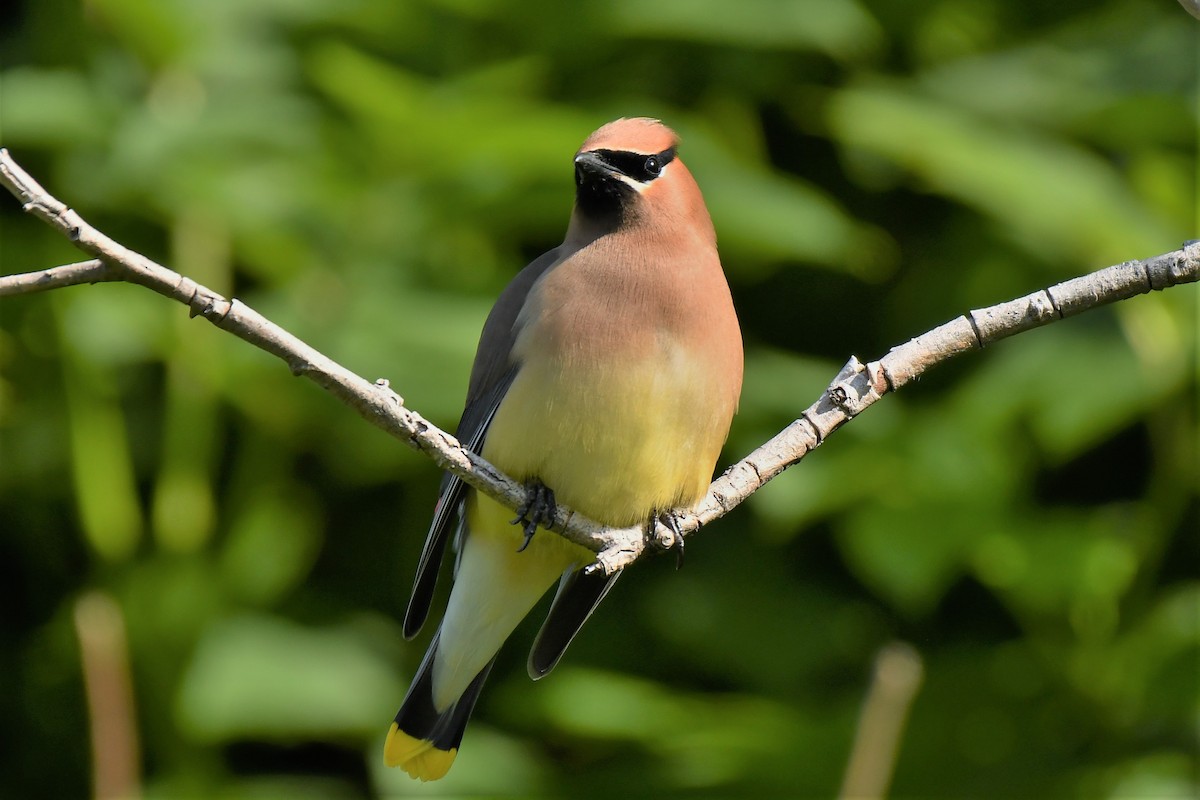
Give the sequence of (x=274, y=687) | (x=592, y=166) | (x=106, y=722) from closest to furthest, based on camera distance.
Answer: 1. (x=106, y=722)
2. (x=592, y=166)
3. (x=274, y=687)

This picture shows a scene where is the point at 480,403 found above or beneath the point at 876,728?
above

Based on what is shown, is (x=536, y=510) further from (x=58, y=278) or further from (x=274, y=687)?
(x=274, y=687)

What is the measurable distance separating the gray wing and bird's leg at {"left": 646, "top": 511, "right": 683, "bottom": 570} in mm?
429

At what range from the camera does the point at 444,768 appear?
3766mm

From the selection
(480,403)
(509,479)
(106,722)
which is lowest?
(106,722)

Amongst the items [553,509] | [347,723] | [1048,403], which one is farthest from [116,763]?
[1048,403]

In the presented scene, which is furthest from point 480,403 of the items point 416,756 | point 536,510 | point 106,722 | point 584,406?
point 106,722

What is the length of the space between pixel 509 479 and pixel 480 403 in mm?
815

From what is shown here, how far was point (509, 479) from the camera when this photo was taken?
2.69 meters

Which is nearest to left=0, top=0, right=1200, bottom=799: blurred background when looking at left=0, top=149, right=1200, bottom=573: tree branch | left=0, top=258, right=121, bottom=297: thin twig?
left=0, top=149, right=1200, bottom=573: tree branch

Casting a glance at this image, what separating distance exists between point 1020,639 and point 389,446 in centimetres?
187

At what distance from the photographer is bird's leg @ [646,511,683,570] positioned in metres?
3.10

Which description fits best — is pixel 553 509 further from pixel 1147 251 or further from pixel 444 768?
pixel 1147 251

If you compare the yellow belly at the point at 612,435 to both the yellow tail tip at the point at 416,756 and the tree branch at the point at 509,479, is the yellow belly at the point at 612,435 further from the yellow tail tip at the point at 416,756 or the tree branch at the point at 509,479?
the yellow tail tip at the point at 416,756
